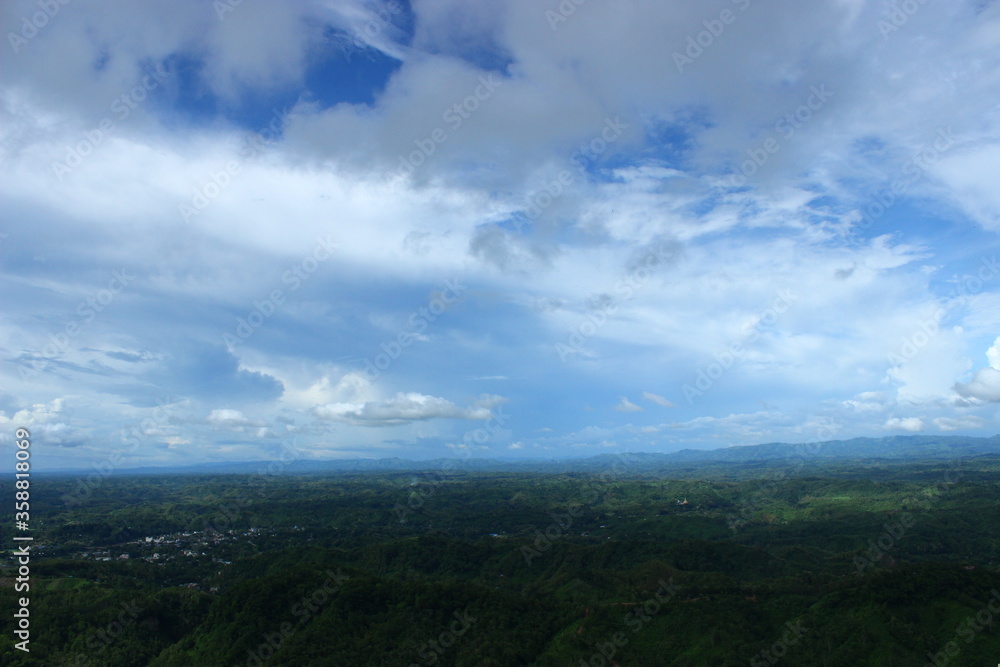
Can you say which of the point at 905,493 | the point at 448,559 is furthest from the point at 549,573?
the point at 905,493

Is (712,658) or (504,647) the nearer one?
(712,658)

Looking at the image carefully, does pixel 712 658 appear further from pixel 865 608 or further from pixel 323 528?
pixel 323 528

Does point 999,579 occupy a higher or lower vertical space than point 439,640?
higher

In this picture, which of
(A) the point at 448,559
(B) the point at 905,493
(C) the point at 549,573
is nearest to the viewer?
(C) the point at 549,573

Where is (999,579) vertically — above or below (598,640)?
above

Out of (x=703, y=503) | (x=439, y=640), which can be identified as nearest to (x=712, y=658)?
(x=439, y=640)

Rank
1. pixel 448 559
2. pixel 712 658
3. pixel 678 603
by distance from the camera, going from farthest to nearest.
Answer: pixel 448 559 < pixel 678 603 < pixel 712 658

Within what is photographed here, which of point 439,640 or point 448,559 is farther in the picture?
point 448,559

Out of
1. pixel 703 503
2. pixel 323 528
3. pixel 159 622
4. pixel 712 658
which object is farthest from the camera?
pixel 703 503

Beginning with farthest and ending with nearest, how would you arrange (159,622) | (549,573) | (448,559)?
1. (448,559)
2. (549,573)
3. (159,622)
